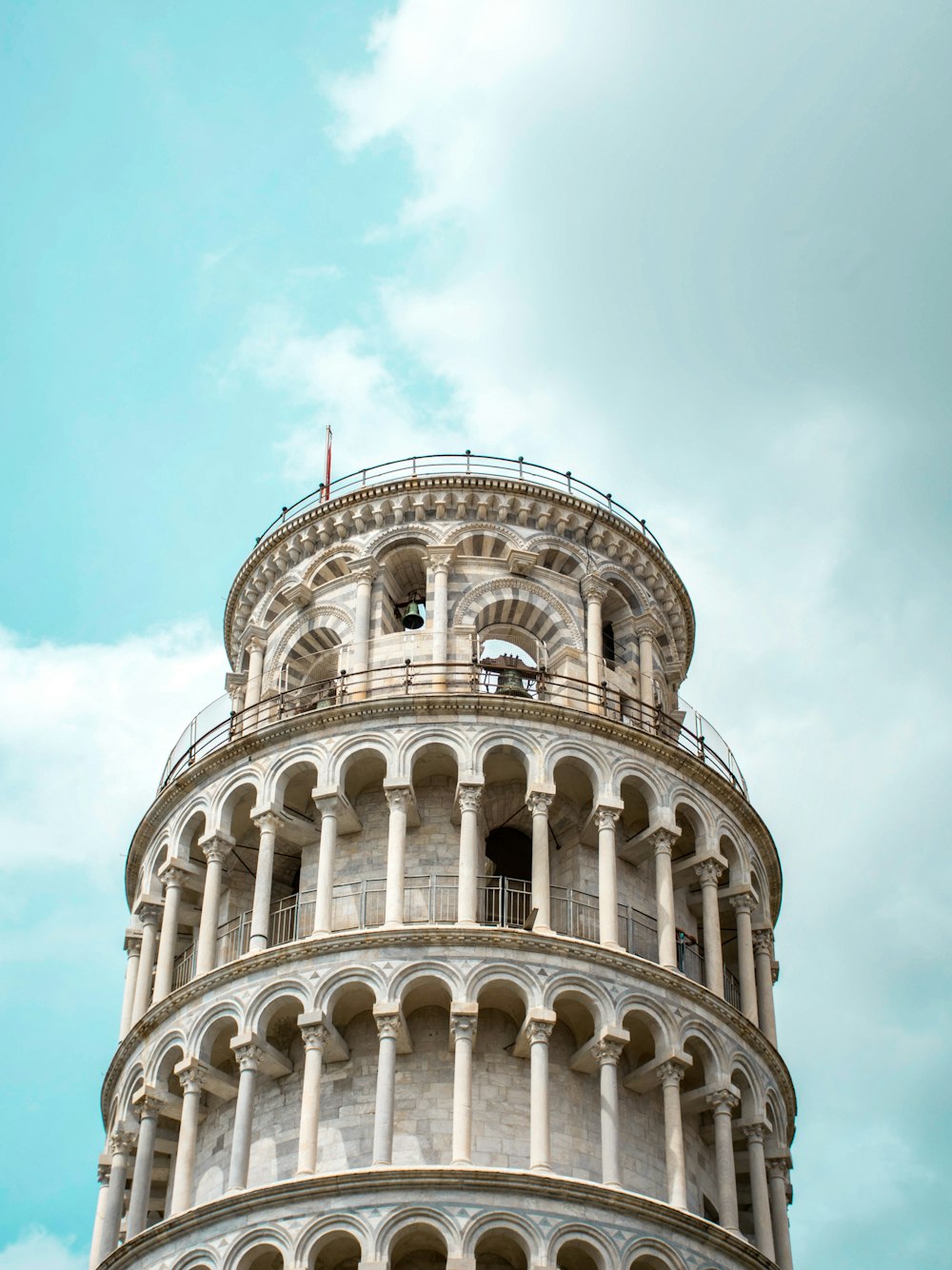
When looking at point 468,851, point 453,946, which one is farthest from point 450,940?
point 468,851

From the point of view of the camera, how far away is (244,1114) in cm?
3891

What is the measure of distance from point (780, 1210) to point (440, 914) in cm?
956

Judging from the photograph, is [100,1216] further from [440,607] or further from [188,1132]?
[440,607]

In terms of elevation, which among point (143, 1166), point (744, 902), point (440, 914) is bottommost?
point (143, 1166)

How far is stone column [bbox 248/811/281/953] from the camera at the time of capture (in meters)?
41.2

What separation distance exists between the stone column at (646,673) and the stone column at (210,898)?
1037 centimetres

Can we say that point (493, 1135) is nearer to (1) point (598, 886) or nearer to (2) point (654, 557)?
(1) point (598, 886)

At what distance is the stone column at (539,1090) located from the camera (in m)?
37.4

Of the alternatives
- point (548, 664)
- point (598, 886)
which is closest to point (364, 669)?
point (548, 664)

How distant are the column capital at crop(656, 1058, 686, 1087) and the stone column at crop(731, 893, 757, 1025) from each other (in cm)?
334

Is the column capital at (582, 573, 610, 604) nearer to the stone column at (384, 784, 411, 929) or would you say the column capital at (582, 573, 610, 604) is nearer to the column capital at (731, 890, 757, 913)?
the column capital at (731, 890, 757, 913)

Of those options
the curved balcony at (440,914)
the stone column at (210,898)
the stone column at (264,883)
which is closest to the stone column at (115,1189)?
the curved balcony at (440,914)

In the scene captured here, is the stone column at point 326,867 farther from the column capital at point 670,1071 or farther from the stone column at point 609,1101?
the column capital at point 670,1071

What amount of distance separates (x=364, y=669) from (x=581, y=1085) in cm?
1113
